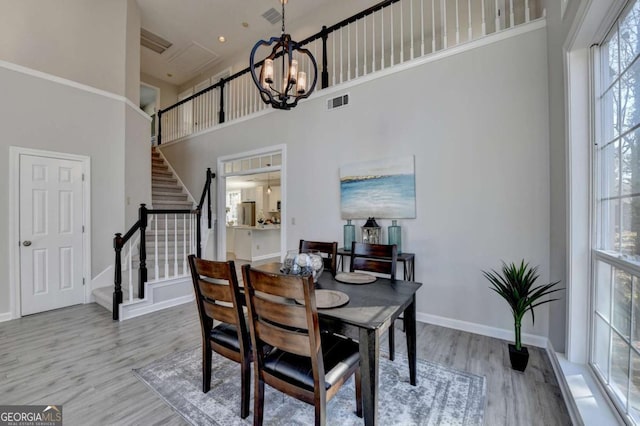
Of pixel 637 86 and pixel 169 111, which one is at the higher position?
pixel 169 111

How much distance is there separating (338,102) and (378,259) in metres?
2.47

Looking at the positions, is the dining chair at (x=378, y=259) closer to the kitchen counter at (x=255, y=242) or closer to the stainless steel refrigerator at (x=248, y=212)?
the kitchen counter at (x=255, y=242)

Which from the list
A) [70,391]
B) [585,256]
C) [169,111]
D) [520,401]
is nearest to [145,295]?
[70,391]

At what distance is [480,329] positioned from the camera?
3.00m

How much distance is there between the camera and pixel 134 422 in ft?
5.82

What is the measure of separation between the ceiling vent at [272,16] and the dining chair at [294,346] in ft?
19.2

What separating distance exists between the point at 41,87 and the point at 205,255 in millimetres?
3457

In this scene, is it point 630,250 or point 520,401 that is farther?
point 520,401

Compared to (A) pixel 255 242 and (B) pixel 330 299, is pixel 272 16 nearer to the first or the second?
(A) pixel 255 242

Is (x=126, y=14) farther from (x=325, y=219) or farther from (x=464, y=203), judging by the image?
(x=464, y=203)

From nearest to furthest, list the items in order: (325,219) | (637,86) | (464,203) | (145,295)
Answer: (637,86) → (464,203) → (145,295) → (325,219)

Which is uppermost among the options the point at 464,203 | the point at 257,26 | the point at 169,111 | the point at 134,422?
the point at 257,26

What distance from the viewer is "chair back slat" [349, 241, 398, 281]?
2.43 meters

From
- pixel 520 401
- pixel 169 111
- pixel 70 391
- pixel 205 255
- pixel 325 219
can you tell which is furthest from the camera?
pixel 169 111
